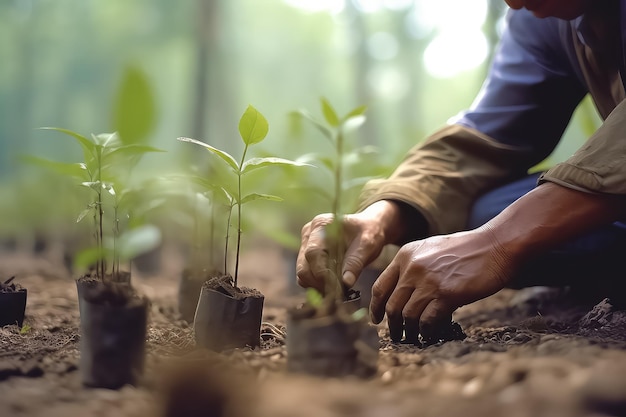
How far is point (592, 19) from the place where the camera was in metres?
1.39

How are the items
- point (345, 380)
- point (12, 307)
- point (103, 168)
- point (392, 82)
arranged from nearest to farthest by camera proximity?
point (345, 380) < point (103, 168) < point (12, 307) < point (392, 82)

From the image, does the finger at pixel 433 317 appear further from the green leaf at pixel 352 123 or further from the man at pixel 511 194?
the green leaf at pixel 352 123

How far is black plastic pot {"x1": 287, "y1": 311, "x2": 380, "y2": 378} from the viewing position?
814 millimetres

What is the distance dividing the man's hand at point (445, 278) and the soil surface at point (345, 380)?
7 centimetres

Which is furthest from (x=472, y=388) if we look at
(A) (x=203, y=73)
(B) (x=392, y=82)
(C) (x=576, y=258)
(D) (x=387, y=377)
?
(B) (x=392, y=82)

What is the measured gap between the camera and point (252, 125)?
106cm

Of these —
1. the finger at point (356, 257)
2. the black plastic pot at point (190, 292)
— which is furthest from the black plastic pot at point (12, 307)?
the finger at point (356, 257)

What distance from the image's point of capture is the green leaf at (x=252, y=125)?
1042mm

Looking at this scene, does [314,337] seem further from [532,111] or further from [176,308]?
[532,111]

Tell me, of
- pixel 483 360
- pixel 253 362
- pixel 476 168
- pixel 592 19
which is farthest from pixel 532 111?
pixel 253 362

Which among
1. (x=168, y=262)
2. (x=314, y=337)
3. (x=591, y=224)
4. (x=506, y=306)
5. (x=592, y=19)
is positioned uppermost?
(x=592, y=19)

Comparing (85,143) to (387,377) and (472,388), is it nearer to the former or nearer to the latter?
(387,377)

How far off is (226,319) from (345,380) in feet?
1.13

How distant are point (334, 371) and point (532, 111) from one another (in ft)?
4.16
